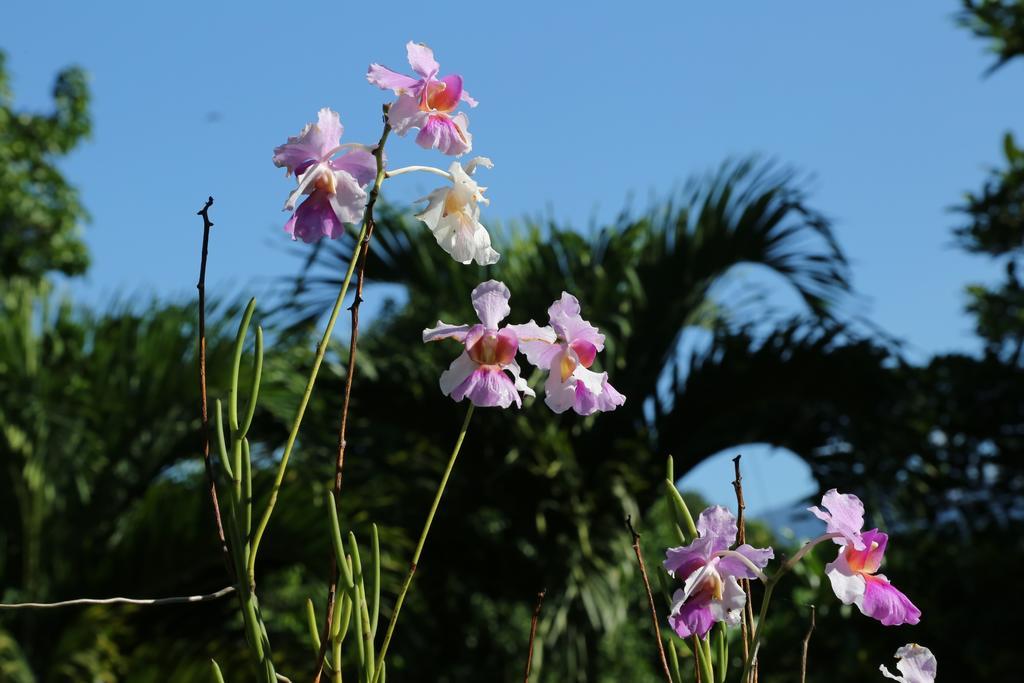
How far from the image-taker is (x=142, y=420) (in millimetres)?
4129

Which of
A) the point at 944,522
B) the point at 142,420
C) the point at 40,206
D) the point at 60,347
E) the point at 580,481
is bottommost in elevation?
the point at 944,522

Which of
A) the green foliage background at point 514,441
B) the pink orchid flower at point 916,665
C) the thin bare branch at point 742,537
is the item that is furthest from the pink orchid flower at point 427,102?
the green foliage background at point 514,441

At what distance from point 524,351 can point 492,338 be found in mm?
30

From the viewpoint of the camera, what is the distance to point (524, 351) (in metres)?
0.83

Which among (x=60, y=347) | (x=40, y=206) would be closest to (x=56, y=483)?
(x=60, y=347)

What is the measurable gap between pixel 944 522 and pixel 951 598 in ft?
1.48

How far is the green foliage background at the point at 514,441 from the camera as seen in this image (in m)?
3.85

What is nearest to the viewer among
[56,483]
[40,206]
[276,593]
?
[56,483]

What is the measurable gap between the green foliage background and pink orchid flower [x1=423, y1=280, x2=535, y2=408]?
3.09 meters

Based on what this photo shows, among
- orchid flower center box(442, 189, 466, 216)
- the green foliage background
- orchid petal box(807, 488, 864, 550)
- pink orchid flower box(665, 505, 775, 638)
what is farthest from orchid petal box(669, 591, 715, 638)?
the green foliage background

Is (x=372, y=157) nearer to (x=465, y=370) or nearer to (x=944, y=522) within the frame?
(x=465, y=370)

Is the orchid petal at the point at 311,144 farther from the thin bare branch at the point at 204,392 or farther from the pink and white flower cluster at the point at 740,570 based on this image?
the pink and white flower cluster at the point at 740,570

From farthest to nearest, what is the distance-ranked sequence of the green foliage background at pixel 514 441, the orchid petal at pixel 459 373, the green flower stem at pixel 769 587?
the green foliage background at pixel 514 441
the orchid petal at pixel 459 373
the green flower stem at pixel 769 587

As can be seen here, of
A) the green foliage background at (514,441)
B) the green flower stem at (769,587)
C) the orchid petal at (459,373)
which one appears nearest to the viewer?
the green flower stem at (769,587)
